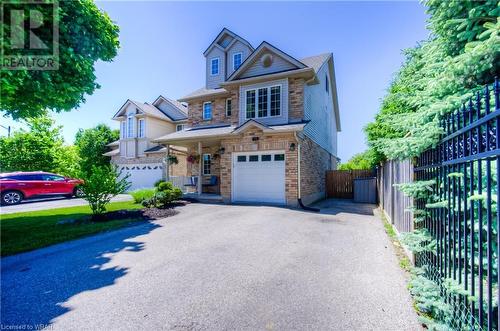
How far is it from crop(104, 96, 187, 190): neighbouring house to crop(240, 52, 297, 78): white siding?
9837mm

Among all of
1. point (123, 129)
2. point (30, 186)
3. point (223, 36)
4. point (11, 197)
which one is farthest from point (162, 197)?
A: point (123, 129)

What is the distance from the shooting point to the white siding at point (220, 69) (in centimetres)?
1644

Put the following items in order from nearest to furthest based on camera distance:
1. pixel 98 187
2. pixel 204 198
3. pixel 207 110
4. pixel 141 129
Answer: pixel 98 187, pixel 204 198, pixel 207 110, pixel 141 129

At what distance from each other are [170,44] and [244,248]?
11476 millimetres

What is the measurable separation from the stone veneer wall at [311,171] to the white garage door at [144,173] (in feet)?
42.6

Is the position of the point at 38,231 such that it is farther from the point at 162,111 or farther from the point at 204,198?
the point at 162,111

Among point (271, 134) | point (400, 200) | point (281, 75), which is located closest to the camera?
point (400, 200)

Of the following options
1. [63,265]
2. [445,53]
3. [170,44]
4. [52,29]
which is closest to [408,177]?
[445,53]

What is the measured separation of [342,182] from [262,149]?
7.70 meters

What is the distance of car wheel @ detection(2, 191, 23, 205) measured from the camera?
12745 mm

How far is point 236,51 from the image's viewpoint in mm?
16031

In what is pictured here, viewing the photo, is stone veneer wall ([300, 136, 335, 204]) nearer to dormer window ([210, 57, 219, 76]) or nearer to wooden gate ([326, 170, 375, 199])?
wooden gate ([326, 170, 375, 199])

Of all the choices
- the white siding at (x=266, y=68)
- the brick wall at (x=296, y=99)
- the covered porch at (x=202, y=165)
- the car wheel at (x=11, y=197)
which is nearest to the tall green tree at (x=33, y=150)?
the car wheel at (x=11, y=197)

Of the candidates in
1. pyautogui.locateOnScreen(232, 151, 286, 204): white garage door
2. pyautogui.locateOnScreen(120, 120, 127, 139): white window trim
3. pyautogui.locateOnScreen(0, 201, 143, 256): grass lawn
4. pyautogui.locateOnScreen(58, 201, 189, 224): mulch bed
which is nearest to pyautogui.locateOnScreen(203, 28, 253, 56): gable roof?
pyautogui.locateOnScreen(232, 151, 286, 204): white garage door
